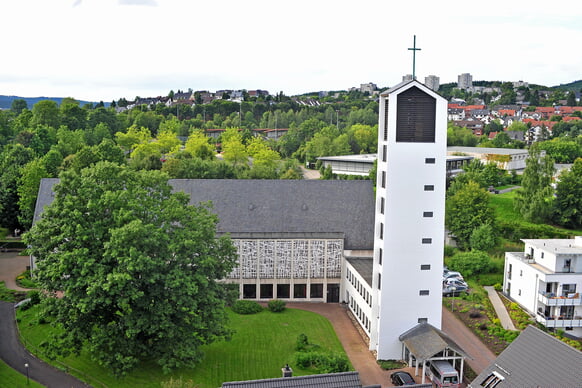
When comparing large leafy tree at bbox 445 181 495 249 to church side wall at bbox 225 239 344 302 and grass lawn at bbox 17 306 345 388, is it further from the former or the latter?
grass lawn at bbox 17 306 345 388

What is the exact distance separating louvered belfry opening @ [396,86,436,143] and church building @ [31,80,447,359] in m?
0.06

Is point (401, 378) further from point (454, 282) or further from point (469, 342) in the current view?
point (454, 282)

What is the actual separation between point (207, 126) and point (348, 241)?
358 ft

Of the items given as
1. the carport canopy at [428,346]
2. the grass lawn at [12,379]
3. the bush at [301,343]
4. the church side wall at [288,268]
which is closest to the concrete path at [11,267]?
the grass lawn at [12,379]

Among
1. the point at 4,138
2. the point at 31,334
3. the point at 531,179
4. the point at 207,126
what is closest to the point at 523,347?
the point at 31,334

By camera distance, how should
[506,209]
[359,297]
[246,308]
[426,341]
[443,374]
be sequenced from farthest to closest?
[506,209] < [246,308] < [359,297] < [426,341] < [443,374]

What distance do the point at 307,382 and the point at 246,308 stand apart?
21.8m

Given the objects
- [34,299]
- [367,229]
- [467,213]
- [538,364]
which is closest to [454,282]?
[367,229]

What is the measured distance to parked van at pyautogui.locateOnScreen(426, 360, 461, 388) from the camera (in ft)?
113

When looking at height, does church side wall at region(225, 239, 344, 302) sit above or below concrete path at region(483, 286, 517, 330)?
Answer: above

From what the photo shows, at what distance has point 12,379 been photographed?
33500 millimetres

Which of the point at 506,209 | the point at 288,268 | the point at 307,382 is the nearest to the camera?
the point at 307,382

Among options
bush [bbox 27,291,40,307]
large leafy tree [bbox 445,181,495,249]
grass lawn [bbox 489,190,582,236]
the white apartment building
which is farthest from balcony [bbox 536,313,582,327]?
bush [bbox 27,291,40,307]

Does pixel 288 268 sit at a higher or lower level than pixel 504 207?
lower
